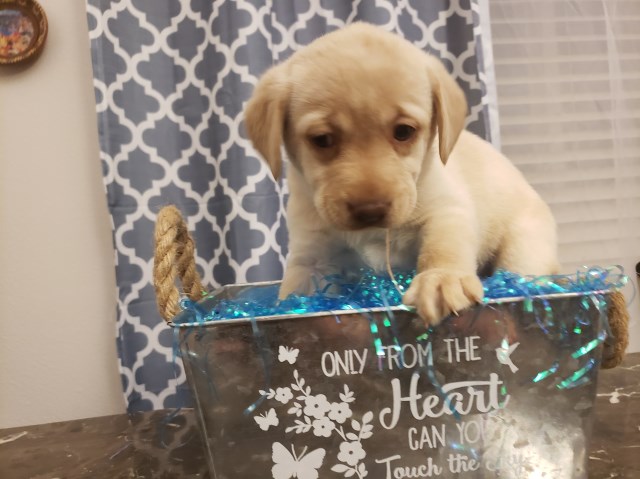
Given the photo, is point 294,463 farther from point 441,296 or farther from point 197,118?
point 197,118

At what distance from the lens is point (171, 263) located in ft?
2.44

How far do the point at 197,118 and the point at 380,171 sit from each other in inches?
43.6

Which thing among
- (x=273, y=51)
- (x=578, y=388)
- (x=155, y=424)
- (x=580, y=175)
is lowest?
(x=155, y=424)

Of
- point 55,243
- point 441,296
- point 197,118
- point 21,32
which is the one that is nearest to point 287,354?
point 441,296

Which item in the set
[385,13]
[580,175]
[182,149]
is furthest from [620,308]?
[580,175]

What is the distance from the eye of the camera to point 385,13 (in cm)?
164

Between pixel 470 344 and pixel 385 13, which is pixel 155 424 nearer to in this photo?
pixel 470 344

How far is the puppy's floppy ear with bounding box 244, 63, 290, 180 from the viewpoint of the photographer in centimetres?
84

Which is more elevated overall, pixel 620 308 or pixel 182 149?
pixel 182 149

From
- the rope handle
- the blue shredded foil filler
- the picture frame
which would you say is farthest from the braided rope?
the picture frame

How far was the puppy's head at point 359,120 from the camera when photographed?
0.76m

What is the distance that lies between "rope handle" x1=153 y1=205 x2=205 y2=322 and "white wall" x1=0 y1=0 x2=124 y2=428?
116 cm

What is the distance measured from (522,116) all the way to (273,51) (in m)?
0.98

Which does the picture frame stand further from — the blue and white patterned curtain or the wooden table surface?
the wooden table surface
